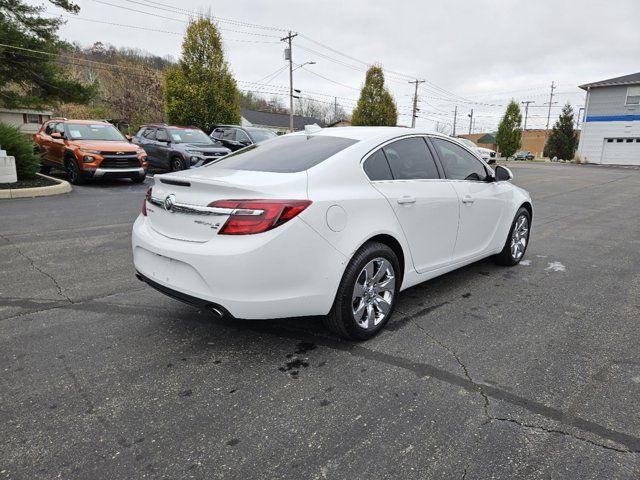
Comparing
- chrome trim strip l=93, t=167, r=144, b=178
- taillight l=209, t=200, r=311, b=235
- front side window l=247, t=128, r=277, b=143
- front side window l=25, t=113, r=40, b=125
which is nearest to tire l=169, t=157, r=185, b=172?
chrome trim strip l=93, t=167, r=144, b=178

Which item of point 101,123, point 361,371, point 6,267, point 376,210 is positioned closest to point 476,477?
point 361,371

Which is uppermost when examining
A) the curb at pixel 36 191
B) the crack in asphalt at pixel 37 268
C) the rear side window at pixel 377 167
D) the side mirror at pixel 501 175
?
the rear side window at pixel 377 167

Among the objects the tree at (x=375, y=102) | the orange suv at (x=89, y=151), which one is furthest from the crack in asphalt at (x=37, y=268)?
the tree at (x=375, y=102)

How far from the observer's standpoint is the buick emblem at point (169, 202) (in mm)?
3137

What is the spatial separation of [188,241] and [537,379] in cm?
245

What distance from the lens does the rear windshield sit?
3.37 meters

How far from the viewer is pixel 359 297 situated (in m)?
3.31

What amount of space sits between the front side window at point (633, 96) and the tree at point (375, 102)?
19.7 metres

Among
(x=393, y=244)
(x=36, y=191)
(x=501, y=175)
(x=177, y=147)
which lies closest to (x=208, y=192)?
(x=393, y=244)

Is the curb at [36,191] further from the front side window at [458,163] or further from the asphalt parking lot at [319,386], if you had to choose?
the front side window at [458,163]

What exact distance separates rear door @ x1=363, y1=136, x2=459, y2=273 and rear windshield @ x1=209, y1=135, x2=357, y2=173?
346 millimetres

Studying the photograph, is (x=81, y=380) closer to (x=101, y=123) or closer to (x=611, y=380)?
(x=611, y=380)

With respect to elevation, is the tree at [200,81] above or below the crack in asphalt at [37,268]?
above

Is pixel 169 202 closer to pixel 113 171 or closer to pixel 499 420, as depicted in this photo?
pixel 499 420
